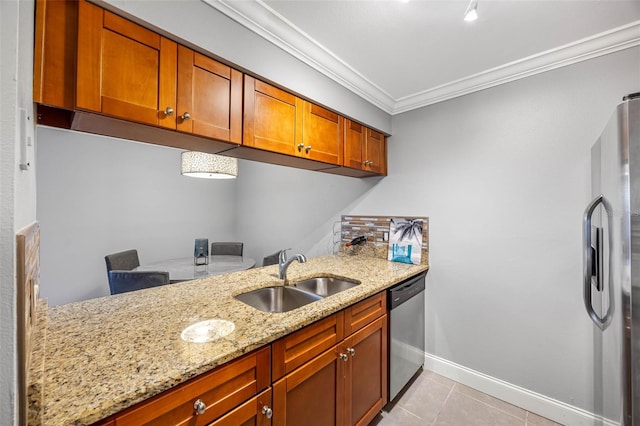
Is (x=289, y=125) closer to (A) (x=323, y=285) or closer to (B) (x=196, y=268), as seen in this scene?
(A) (x=323, y=285)

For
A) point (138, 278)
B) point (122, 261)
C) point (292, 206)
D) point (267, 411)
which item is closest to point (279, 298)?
point (267, 411)

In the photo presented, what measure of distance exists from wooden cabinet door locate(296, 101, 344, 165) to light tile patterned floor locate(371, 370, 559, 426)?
1862mm

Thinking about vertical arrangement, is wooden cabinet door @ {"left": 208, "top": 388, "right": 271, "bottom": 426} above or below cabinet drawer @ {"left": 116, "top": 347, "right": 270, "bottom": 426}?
below

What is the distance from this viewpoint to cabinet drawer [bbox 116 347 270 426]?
0.75 m

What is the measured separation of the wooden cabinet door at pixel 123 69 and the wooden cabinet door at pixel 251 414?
1183mm

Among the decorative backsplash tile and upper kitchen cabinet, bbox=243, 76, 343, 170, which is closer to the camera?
upper kitchen cabinet, bbox=243, 76, 343, 170

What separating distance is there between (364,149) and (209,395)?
6.64 feet

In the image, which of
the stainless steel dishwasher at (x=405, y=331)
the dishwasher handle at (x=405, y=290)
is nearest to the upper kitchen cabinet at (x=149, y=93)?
the dishwasher handle at (x=405, y=290)

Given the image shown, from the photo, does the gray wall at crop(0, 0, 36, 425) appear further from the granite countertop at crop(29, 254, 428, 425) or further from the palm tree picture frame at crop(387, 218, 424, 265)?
the palm tree picture frame at crop(387, 218, 424, 265)

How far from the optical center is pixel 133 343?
3.10ft

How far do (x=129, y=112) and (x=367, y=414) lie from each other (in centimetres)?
206

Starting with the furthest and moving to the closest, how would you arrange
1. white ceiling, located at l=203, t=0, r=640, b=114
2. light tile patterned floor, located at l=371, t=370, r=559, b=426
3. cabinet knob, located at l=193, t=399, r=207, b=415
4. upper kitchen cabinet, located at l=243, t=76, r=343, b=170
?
light tile patterned floor, located at l=371, t=370, r=559, b=426
upper kitchen cabinet, located at l=243, t=76, r=343, b=170
white ceiling, located at l=203, t=0, r=640, b=114
cabinet knob, located at l=193, t=399, r=207, b=415

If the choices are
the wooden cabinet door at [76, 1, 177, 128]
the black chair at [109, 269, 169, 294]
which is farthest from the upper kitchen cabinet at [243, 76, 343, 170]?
the black chair at [109, 269, 169, 294]

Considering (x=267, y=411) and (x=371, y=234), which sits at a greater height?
(x=371, y=234)
